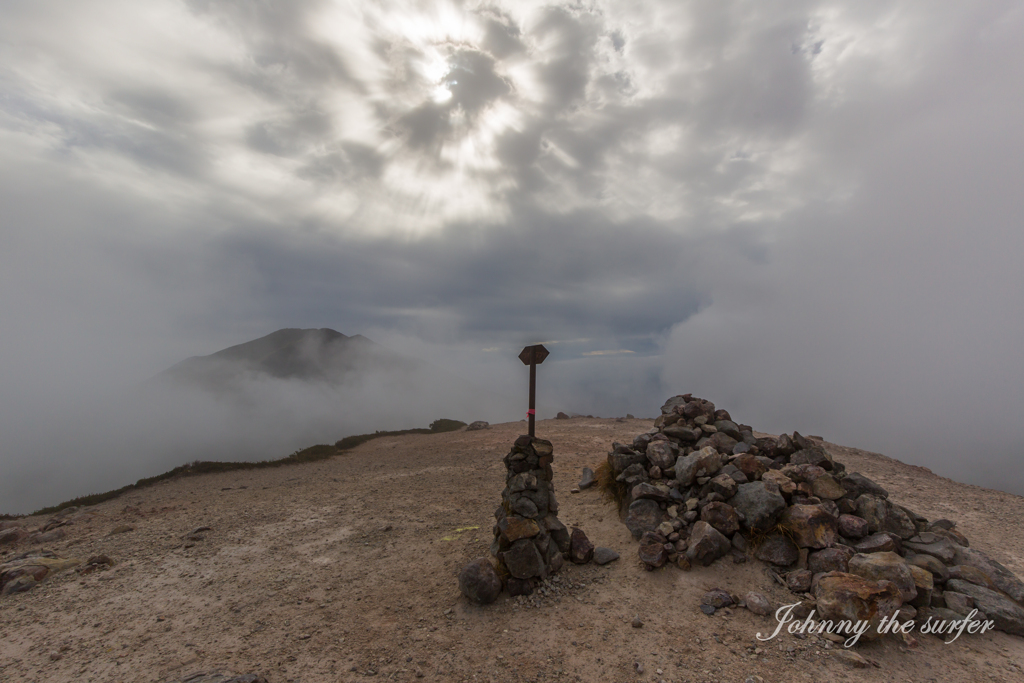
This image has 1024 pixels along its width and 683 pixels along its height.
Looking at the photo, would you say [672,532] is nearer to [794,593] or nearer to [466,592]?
[794,593]

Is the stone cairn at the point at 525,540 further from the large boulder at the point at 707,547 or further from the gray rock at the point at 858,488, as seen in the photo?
the gray rock at the point at 858,488

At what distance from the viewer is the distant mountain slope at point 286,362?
170 m

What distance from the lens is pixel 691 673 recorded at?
264 inches

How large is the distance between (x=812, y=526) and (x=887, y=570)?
1.38 m

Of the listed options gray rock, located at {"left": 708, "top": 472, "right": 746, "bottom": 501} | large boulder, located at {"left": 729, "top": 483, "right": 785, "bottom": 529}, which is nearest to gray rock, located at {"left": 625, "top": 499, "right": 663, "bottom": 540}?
gray rock, located at {"left": 708, "top": 472, "right": 746, "bottom": 501}

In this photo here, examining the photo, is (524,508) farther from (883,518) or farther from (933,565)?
(933,565)

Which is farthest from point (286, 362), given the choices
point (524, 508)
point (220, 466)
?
point (524, 508)

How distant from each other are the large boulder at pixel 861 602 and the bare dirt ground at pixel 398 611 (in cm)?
47

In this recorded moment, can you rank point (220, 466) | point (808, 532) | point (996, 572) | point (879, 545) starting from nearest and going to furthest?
point (996, 572) < point (879, 545) < point (808, 532) < point (220, 466)

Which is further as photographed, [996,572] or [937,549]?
[937,549]

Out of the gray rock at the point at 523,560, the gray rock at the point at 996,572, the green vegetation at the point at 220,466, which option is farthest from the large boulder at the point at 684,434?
the green vegetation at the point at 220,466

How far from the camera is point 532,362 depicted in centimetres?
1151

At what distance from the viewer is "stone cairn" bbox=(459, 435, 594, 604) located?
924 centimetres

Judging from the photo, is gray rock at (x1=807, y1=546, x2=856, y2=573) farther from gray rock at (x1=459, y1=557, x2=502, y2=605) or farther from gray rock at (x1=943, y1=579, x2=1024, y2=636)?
gray rock at (x1=459, y1=557, x2=502, y2=605)
